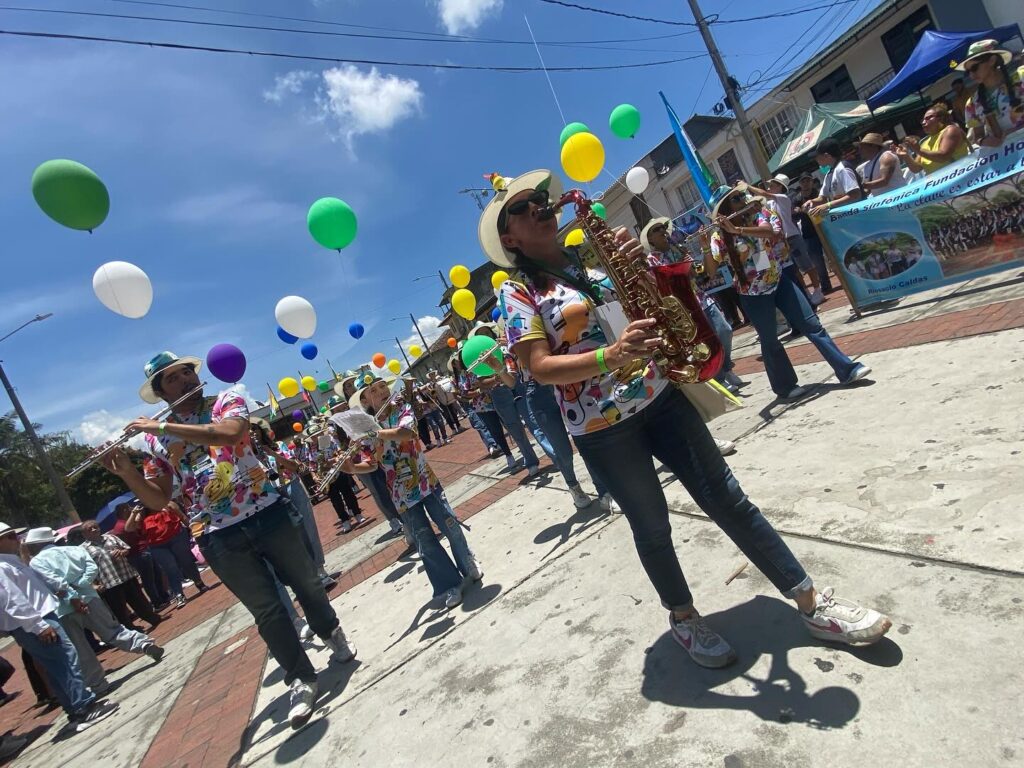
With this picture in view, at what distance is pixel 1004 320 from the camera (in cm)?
374

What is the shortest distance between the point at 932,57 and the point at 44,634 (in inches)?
686

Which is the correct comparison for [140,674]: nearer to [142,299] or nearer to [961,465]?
[142,299]

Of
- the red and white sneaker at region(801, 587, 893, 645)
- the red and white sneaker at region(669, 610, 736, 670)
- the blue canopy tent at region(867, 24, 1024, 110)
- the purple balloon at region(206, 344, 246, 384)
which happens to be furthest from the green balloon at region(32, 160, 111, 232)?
the blue canopy tent at region(867, 24, 1024, 110)

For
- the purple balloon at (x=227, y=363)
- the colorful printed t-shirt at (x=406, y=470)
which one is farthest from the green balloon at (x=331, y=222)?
the colorful printed t-shirt at (x=406, y=470)

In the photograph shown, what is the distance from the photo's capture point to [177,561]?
8.45 m

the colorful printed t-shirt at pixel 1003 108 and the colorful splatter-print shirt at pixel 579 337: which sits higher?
the colorful printed t-shirt at pixel 1003 108

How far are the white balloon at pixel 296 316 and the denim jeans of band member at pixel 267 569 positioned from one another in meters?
5.47

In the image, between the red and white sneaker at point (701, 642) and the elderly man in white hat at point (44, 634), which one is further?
the elderly man in white hat at point (44, 634)

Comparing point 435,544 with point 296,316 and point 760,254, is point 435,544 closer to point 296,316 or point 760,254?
point 760,254

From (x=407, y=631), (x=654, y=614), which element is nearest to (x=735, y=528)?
(x=654, y=614)

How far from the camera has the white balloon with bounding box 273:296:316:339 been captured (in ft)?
25.8

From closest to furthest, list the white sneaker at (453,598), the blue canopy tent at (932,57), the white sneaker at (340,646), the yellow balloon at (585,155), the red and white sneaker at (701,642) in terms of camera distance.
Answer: the red and white sneaker at (701,642) < the white sneaker at (340,646) < the white sneaker at (453,598) < the yellow balloon at (585,155) < the blue canopy tent at (932,57)

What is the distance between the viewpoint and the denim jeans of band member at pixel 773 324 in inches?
159

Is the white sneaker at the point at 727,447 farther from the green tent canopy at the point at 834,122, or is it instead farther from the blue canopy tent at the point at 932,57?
the green tent canopy at the point at 834,122
